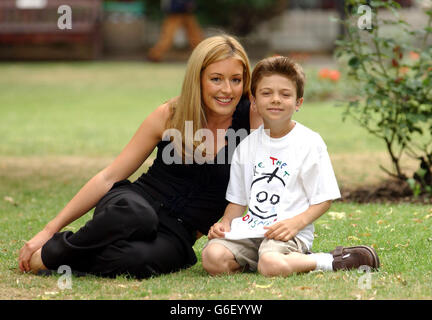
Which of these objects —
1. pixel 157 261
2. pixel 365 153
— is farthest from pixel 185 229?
pixel 365 153

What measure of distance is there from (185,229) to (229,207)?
0.26 m

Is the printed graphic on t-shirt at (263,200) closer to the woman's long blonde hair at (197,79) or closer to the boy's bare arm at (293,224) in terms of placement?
the boy's bare arm at (293,224)

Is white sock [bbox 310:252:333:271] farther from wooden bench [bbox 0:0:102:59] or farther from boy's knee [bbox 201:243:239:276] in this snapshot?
wooden bench [bbox 0:0:102:59]

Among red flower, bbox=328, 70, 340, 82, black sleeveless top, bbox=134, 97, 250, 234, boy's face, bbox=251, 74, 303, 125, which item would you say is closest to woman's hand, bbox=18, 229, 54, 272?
black sleeveless top, bbox=134, 97, 250, 234

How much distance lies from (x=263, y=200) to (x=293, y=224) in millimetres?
198

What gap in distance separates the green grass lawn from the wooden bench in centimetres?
198

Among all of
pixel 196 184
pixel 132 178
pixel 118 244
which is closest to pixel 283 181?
pixel 196 184

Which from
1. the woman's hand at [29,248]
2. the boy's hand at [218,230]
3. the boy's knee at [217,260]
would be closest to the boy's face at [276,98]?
the boy's hand at [218,230]

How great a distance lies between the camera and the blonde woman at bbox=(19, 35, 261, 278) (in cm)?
375

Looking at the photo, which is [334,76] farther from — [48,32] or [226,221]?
[226,221]

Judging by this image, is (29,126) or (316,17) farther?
(316,17)

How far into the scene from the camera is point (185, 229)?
3.97 m

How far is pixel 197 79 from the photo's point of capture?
3914 mm
